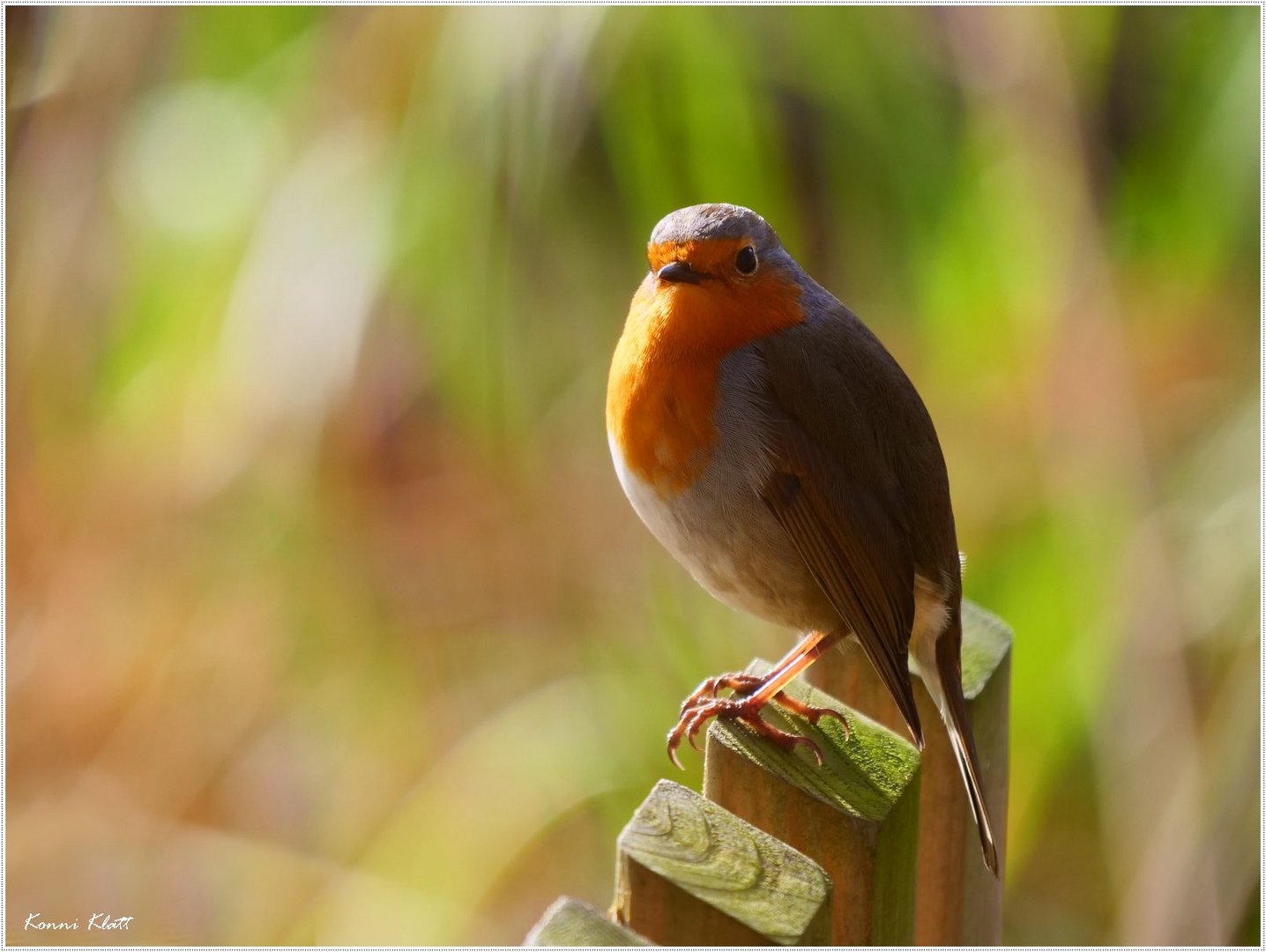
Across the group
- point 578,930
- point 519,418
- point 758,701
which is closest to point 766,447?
point 758,701

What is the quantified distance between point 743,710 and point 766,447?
1.29ft

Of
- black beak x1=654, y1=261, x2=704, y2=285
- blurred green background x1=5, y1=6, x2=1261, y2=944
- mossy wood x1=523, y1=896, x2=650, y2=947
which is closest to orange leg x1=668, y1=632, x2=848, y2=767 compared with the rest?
mossy wood x1=523, y1=896, x2=650, y2=947

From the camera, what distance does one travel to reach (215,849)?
3.20 metres

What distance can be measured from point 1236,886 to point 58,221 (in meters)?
2.96

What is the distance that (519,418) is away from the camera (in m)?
3.18

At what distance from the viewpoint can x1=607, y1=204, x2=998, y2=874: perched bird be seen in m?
1.88

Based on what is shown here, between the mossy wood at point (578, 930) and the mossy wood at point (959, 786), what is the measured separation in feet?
2.29

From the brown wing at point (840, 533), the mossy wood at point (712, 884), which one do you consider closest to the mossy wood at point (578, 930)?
the mossy wood at point (712, 884)

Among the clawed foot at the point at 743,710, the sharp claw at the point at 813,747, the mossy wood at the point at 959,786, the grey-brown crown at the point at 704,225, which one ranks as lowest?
the mossy wood at the point at 959,786

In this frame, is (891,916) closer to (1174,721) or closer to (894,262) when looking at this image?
(1174,721)

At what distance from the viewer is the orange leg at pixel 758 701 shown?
62.4 inches

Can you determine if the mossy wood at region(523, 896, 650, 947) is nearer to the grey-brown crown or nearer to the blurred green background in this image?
the grey-brown crown

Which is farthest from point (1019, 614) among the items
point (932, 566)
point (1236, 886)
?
point (932, 566)

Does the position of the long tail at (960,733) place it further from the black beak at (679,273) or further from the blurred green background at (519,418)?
the blurred green background at (519,418)
